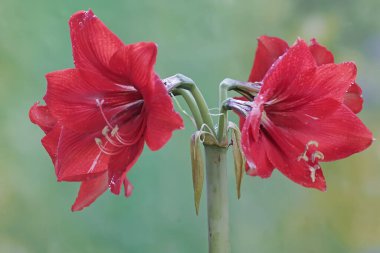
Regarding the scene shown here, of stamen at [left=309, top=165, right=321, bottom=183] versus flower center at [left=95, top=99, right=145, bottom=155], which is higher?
flower center at [left=95, top=99, right=145, bottom=155]

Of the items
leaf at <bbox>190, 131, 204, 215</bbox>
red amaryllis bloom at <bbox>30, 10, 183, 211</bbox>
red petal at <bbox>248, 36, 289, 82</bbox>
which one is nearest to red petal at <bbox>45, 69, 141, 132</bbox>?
red amaryllis bloom at <bbox>30, 10, 183, 211</bbox>

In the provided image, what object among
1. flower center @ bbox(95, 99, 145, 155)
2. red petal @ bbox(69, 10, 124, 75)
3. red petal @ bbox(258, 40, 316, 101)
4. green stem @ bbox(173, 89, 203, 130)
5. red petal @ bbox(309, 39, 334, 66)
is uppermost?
red petal @ bbox(69, 10, 124, 75)

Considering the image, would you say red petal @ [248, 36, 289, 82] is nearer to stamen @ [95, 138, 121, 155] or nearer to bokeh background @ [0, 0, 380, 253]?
A: stamen @ [95, 138, 121, 155]

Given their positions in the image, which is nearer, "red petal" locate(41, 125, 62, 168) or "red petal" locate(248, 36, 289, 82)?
"red petal" locate(41, 125, 62, 168)

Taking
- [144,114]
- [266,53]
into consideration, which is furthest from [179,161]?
[144,114]

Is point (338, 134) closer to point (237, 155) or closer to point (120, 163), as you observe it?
point (237, 155)

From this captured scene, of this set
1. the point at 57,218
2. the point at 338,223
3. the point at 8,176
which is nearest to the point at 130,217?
the point at 57,218

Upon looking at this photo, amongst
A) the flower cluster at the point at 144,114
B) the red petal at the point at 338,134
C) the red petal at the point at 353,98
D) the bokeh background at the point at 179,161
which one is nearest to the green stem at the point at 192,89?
the flower cluster at the point at 144,114
